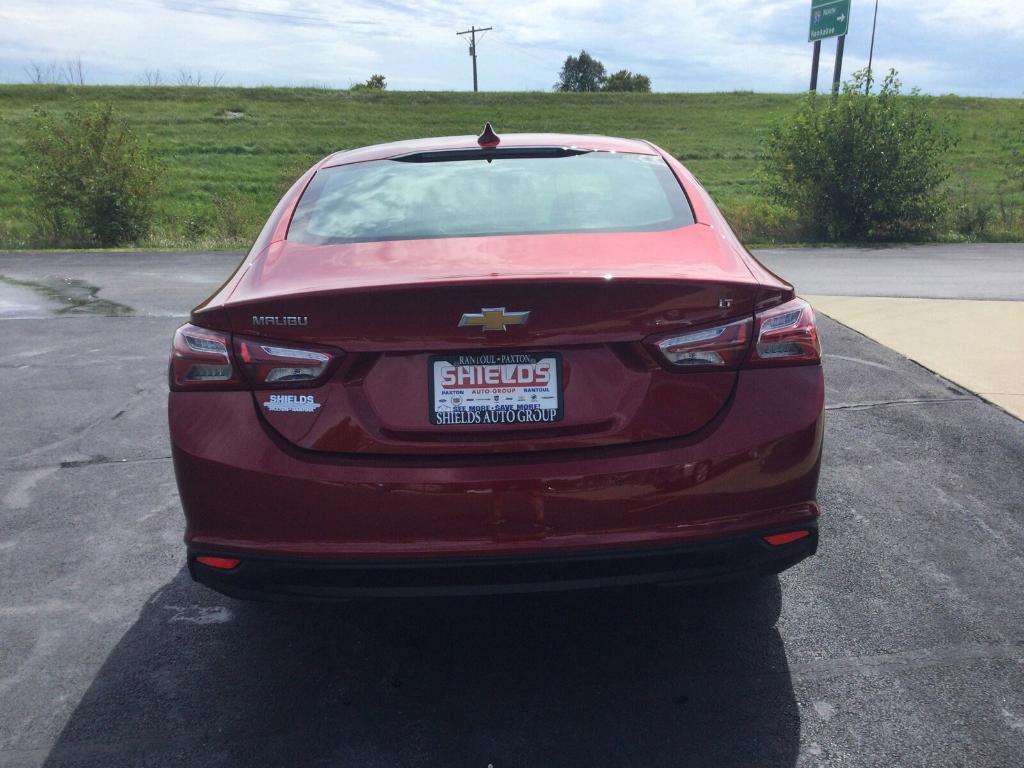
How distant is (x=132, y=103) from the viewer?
2005 inches

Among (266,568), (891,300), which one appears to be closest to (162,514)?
(266,568)

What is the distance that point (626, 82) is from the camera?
3679 inches

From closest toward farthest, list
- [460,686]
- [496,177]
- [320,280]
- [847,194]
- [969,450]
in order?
1. [320,280]
2. [460,686]
3. [496,177]
4. [969,450]
5. [847,194]

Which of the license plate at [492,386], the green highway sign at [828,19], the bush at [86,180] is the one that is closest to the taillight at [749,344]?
the license plate at [492,386]

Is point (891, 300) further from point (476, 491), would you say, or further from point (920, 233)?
point (920, 233)

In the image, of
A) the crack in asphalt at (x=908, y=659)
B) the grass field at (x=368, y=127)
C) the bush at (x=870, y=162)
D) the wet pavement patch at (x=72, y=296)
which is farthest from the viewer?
the grass field at (x=368, y=127)

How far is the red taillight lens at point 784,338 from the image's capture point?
8.24ft

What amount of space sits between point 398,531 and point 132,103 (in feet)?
180

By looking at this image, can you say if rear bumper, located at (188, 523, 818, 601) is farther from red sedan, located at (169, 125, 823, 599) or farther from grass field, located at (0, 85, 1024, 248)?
grass field, located at (0, 85, 1024, 248)

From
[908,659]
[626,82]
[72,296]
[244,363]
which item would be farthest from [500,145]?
[626,82]

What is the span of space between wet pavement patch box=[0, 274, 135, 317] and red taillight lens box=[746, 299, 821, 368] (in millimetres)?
8165

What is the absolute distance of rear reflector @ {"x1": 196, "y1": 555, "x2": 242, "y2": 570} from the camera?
99.3 inches

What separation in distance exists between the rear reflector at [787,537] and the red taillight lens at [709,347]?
48 cm

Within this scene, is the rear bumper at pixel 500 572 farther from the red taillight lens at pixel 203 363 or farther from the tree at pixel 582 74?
the tree at pixel 582 74
